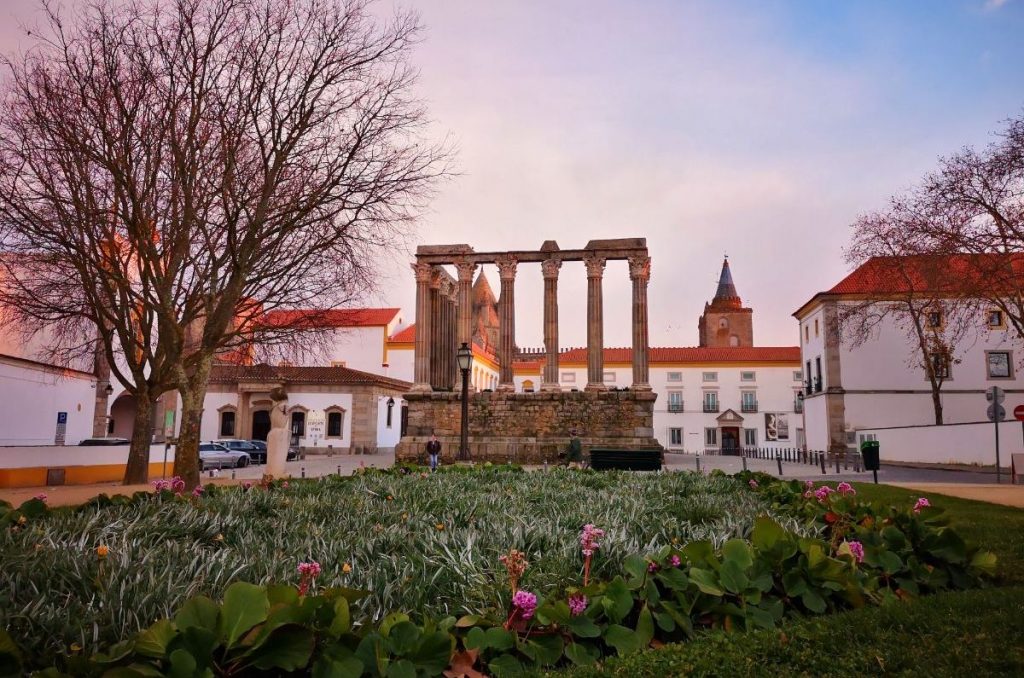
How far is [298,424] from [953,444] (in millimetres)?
33018

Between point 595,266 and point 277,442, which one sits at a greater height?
point 595,266

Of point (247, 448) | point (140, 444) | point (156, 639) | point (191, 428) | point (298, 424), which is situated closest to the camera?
point (156, 639)

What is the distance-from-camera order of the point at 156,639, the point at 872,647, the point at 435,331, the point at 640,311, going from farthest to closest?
the point at 435,331 < the point at 640,311 < the point at 872,647 < the point at 156,639

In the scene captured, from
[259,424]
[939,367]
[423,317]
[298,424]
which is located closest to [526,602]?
[423,317]

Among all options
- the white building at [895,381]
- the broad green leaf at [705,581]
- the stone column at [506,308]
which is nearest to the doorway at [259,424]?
the stone column at [506,308]

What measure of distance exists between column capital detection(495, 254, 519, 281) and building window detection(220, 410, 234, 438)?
20919 millimetres

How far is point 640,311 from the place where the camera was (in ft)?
98.7

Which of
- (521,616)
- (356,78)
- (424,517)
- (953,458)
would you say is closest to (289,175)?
(356,78)

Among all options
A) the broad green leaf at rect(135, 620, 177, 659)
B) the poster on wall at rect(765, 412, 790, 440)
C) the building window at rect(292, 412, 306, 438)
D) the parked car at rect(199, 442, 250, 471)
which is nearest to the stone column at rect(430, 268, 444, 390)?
the parked car at rect(199, 442, 250, 471)

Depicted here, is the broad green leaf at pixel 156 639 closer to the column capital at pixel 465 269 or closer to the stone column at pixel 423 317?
the stone column at pixel 423 317

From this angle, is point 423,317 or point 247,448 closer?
point 423,317

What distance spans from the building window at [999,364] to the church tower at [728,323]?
4169 cm

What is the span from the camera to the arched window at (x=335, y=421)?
4059 centimetres

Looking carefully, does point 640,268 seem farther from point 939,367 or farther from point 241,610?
point 241,610
